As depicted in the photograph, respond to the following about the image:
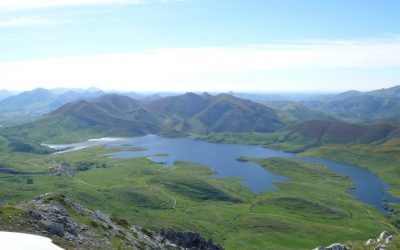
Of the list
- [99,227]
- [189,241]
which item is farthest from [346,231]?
[99,227]

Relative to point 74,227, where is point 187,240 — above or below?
below

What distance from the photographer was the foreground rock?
2511 inches

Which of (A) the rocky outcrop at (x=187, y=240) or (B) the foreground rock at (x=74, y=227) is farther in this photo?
(A) the rocky outcrop at (x=187, y=240)

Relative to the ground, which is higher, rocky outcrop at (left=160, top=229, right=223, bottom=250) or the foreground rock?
the foreground rock

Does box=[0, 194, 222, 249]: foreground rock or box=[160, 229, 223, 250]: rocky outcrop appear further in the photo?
box=[160, 229, 223, 250]: rocky outcrop

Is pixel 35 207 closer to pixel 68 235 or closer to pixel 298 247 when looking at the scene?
pixel 68 235

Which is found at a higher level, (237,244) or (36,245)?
(36,245)

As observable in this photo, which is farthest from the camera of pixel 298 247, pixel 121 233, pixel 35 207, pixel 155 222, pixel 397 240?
pixel 155 222

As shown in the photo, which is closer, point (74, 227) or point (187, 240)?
point (74, 227)

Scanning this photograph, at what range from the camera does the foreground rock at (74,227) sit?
6378 centimetres

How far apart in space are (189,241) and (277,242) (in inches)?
3226

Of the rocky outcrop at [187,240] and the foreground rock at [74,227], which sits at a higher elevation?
the foreground rock at [74,227]

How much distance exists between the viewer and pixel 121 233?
3187 inches

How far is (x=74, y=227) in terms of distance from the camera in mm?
71312
